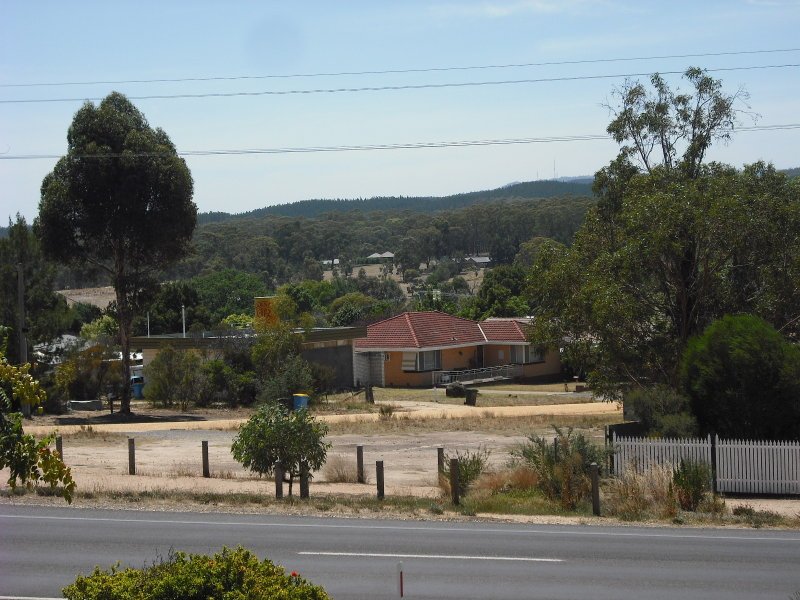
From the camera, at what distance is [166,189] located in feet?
136

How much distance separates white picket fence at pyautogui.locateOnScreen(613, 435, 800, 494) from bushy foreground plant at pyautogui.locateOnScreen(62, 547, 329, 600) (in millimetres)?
14132

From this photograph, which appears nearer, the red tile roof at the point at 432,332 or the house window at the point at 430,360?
the red tile roof at the point at 432,332

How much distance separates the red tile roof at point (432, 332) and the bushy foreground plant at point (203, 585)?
5230cm

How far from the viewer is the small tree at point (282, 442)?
19.8 metres

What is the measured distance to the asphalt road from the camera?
38.8ft

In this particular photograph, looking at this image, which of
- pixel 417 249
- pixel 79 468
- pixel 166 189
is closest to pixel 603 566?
pixel 79 468

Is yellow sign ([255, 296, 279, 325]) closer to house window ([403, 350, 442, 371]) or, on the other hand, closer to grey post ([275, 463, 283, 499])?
house window ([403, 350, 442, 371])

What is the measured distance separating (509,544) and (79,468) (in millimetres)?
13339

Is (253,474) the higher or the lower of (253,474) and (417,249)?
the lower

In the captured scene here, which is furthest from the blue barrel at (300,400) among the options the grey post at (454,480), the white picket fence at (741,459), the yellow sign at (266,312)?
the grey post at (454,480)

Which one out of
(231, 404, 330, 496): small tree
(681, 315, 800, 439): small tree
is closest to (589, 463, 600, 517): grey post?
(231, 404, 330, 496): small tree

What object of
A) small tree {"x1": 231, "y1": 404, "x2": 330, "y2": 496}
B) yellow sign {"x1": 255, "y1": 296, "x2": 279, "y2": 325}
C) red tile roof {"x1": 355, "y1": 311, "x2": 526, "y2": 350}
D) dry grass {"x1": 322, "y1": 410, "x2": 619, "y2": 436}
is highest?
yellow sign {"x1": 255, "y1": 296, "x2": 279, "y2": 325}

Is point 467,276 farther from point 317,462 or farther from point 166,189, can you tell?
point 317,462

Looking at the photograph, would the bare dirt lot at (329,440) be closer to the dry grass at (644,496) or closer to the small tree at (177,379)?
the small tree at (177,379)
